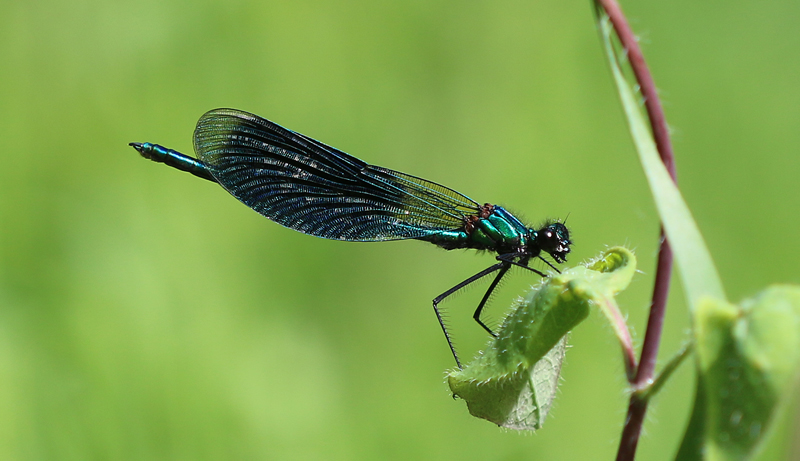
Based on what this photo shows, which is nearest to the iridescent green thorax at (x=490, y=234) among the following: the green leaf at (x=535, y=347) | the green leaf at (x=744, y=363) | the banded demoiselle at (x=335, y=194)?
the banded demoiselle at (x=335, y=194)

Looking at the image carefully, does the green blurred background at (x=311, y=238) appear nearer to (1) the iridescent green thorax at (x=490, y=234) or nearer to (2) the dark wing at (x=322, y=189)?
(1) the iridescent green thorax at (x=490, y=234)

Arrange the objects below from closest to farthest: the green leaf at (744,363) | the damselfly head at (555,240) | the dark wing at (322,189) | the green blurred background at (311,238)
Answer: the green leaf at (744,363)
the damselfly head at (555,240)
the dark wing at (322,189)
the green blurred background at (311,238)

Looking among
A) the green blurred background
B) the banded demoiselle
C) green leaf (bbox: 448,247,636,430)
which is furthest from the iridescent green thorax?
green leaf (bbox: 448,247,636,430)

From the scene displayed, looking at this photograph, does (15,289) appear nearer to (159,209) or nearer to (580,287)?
(159,209)

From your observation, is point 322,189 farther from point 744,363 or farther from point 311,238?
point 744,363

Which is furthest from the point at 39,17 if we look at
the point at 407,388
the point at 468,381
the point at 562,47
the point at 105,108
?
the point at 468,381

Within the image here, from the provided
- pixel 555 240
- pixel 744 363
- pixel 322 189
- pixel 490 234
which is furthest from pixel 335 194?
pixel 744 363

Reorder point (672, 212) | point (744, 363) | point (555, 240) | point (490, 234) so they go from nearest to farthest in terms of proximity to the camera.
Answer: point (744, 363) → point (672, 212) → point (555, 240) → point (490, 234)
